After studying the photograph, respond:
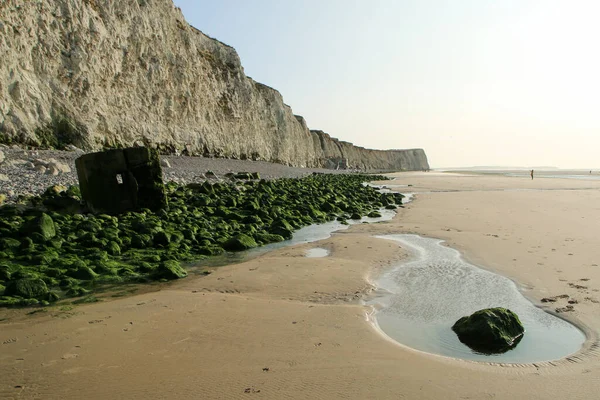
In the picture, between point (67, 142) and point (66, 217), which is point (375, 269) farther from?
point (67, 142)

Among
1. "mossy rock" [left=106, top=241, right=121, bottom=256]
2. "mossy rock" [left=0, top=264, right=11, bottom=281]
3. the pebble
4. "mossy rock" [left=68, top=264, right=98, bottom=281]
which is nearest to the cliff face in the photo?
the pebble

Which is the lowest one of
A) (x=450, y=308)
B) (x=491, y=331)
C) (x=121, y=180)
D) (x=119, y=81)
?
(x=450, y=308)

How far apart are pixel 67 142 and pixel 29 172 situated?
6023 mm

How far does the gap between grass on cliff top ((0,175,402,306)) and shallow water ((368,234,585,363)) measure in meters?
2.83

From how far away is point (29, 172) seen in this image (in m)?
12.3

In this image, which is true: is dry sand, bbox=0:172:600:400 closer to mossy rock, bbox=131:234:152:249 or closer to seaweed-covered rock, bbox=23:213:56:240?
mossy rock, bbox=131:234:152:249

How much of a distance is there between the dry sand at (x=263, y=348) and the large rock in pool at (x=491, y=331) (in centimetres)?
38

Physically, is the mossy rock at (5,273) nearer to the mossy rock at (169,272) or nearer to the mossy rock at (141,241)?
the mossy rock at (169,272)

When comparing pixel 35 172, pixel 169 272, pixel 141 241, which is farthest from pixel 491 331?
pixel 35 172

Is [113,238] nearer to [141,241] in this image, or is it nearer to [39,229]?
[141,241]

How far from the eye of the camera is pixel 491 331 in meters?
3.55

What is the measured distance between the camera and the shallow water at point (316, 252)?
23.4 feet

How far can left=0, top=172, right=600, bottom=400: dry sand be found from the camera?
2.76 m

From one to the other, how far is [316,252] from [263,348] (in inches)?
160
